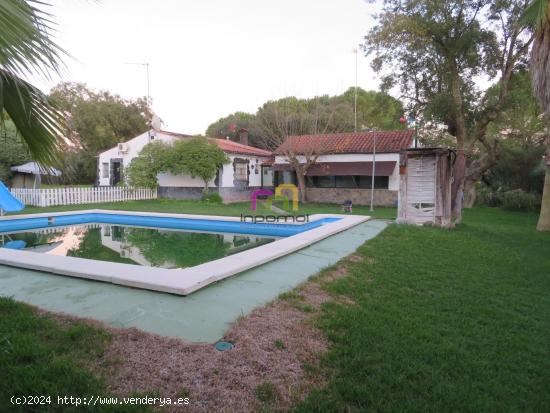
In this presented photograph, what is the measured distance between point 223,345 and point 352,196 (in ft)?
66.2

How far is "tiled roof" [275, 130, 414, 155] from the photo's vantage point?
22141 mm

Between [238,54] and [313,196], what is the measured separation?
9.95m

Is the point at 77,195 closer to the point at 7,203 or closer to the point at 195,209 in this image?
the point at 7,203

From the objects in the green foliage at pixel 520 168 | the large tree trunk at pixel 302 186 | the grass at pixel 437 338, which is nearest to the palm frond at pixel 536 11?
the grass at pixel 437 338

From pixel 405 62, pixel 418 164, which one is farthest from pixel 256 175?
pixel 418 164

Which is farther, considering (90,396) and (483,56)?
(483,56)

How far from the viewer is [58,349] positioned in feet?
10.3

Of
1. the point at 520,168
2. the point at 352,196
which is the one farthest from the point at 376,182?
the point at 520,168

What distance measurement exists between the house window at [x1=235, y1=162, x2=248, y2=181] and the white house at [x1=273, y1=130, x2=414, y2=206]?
88.3 inches

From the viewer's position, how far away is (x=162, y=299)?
4625 millimetres

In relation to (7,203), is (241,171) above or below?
above

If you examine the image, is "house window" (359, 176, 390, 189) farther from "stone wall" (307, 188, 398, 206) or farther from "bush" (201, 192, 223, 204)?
"bush" (201, 192, 223, 204)

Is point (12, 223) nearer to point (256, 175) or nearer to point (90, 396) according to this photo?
point (90, 396)

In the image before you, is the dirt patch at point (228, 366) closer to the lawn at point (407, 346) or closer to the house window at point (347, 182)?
the lawn at point (407, 346)
